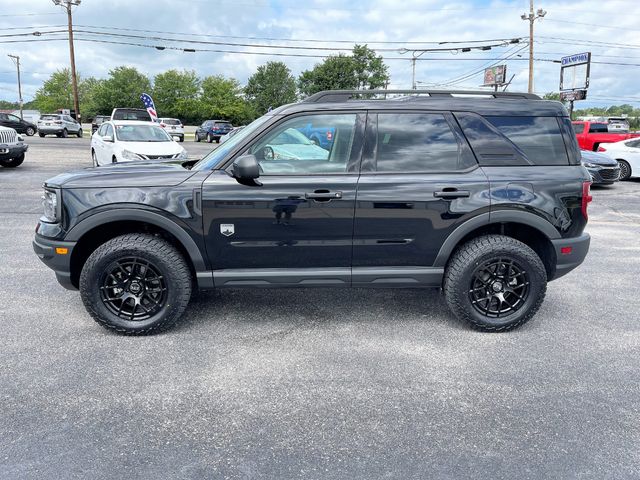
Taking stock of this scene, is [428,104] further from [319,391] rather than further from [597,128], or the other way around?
[597,128]

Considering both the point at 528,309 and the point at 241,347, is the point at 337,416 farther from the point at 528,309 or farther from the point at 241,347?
the point at 528,309

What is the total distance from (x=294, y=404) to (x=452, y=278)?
170 centimetres

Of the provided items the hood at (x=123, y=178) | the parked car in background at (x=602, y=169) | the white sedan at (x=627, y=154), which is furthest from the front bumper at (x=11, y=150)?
the white sedan at (x=627, y=154)

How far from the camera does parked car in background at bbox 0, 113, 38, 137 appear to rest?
32569 millimetres

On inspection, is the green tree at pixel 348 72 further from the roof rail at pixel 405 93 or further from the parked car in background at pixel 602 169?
the roof rail at pixel 405 93

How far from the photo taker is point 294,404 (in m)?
3.02

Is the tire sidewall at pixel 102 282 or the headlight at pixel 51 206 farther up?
the headlight at pixel 51 206

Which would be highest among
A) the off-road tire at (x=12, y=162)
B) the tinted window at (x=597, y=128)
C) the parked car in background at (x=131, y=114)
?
the parked car in background at (x=131, y=114)

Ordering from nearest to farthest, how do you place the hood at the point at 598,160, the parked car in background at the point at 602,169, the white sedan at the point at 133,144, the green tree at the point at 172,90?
the white sedan at the point at 133,144 < the parked car in background at the point at 602,169 < the hood at the point at 598,160 < the green tree at the point at 172,90

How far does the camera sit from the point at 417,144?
397cm

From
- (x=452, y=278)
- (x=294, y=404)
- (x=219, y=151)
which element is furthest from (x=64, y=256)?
(x=452, y=278)

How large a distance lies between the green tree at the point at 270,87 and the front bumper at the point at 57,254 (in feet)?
267

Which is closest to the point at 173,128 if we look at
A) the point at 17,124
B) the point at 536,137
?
the point at 17,124

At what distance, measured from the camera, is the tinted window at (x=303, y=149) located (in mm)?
3874
